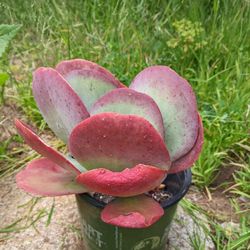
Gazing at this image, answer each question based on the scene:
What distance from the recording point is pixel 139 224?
1086 millimetres

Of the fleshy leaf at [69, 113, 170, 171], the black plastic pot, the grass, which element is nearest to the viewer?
the fleshy leaf at [69, 113, 170, 171]

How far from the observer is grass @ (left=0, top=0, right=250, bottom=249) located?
198 centimetres

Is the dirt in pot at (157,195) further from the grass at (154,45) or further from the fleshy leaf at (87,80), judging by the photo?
the grass at (154,45)

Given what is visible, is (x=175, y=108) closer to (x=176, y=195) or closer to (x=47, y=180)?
(x=176, y=195)

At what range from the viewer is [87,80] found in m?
1.25

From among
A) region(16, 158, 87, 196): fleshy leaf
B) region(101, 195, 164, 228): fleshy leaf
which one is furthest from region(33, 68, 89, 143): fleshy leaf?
region(101, 195, 164, 228): fleshy leaf

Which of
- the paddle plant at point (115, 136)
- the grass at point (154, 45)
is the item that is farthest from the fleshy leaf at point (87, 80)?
the grass at point (154, 45)

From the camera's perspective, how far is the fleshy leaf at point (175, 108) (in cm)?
120

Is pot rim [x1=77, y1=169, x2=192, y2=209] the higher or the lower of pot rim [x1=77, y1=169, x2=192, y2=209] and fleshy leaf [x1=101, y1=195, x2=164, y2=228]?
the lower

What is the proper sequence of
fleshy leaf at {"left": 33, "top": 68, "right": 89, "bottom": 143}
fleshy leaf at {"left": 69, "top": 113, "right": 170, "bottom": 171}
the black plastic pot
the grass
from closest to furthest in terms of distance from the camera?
1. fleshy leaf at {"left": 69, "top": 113, "right": 170, "bottom": 171}
2. fleshy leaf at {"left": 33, "top": 68, "right": 89, "bottom": 143}
3. the black plastic pot
4. the grass

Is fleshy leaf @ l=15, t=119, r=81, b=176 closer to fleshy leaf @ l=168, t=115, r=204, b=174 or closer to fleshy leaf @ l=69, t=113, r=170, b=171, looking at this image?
fleshy leaf @ l=69, t=113, r=170, b=171

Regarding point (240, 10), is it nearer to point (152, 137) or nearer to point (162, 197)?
point (162, 197)

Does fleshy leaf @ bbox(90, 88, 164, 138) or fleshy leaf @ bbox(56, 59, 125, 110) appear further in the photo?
fleshy leaf @ bbox(56, 59, 125, 110)

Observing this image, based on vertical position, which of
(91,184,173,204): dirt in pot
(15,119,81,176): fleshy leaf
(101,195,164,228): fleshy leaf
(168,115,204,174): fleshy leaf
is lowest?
(91,184,173,204): dirt in pot
